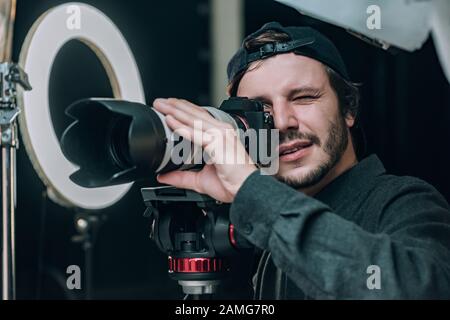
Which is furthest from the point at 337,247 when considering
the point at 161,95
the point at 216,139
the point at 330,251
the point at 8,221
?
the point at 161,95

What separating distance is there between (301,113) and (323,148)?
58 millimetres

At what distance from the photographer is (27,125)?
3.25ft

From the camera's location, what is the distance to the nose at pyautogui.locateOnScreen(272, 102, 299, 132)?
876 mm

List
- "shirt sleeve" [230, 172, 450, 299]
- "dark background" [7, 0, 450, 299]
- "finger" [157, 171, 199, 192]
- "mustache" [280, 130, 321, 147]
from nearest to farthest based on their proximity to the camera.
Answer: "shirt sleeve" [230, 172, 450, 299] < "finger" [157, 171, 199, 192] < "mustache" [280, 130, 321, 147] < "dark background" [7, 0, 450, 299]

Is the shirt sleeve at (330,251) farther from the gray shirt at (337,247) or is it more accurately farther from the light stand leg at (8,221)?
the light stand leg at (8,221)

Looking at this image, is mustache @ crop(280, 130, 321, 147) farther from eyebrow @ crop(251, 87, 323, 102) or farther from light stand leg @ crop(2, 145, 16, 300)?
light stand leg @ crop(2, 145, 16, 300)

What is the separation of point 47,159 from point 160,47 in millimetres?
859

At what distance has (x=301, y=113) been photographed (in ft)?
2.97

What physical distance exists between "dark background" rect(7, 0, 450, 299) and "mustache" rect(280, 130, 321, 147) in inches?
22.7

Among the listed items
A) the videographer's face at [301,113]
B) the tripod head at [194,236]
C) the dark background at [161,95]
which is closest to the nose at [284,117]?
the videographer's face at [301,113]

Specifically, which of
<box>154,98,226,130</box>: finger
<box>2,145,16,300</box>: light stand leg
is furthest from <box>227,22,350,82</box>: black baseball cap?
<box>2,145,16,300</box>: light stand leg

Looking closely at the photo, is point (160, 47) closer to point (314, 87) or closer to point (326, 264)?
point (314, 87)

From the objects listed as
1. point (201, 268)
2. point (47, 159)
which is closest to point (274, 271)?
point (201, 268)

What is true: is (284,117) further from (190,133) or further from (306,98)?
(190,133)
